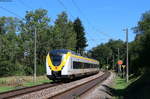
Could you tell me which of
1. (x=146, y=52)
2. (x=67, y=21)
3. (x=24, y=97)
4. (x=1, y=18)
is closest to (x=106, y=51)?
(x=67, y=21)

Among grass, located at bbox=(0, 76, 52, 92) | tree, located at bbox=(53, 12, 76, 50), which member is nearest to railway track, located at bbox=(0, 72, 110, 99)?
grass, located at bbox=(0, 76, 52, 92)

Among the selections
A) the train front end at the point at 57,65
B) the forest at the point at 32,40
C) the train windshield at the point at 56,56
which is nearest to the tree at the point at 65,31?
the forest at the point at 32,40

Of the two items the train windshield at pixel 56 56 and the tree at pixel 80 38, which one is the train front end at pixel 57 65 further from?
the tree at pixel 80 38

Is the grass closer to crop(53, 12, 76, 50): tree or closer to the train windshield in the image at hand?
the train windshield

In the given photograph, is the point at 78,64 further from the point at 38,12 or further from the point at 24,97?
the point at 38,12

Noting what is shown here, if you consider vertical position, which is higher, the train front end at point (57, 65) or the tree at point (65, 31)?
the tree at point (65, 31)

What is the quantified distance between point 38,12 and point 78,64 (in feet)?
148

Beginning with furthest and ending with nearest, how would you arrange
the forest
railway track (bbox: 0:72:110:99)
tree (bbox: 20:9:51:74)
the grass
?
tree (bbox: 20:9:51:74) < the forest < the grass < railway track (bbox: 0:72:110:99)

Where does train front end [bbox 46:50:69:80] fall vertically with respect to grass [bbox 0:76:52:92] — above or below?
above

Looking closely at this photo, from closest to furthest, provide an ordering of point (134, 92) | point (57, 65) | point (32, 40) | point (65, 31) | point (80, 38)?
1. point (134, 92)
2. point (57, 65)
3. point (32, 40)
4. point (65, 31)
5. point (80, 38)

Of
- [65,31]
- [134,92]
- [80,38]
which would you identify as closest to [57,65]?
[134,92]

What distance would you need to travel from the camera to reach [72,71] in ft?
111

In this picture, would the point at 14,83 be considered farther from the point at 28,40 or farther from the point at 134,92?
the point at 28,40

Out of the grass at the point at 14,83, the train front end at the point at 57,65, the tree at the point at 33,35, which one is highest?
the tree at the point at 33,35
